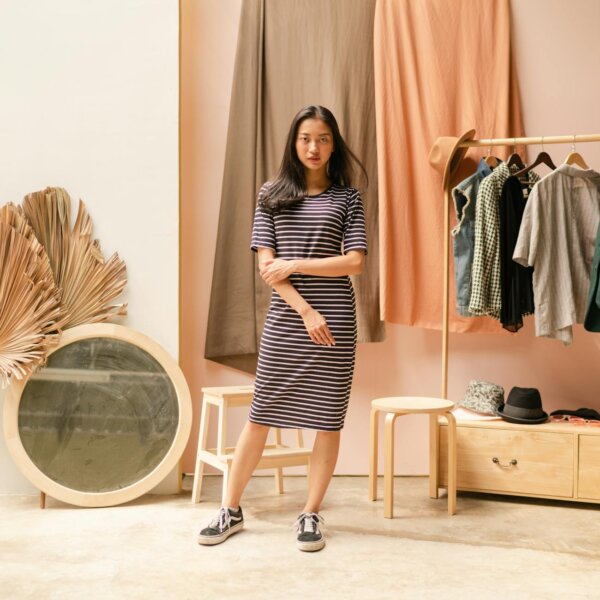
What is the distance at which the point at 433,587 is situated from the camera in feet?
7.08

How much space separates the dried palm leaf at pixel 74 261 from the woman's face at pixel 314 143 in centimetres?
104

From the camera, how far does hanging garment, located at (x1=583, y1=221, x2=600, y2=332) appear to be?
3025 mm

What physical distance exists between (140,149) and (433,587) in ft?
6.79

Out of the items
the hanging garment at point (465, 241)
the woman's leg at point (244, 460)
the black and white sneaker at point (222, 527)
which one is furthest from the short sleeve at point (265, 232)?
the hanging garment at point (465, 241)

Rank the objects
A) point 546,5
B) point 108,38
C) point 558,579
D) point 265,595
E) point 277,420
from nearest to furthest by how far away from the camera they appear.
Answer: point 265,595
point 558,579
point 277,420
point 108,38
point 546,5

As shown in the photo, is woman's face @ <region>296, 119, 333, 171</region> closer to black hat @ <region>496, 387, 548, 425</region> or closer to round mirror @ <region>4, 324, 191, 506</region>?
round mirror @ <region>4, 324, 191, 506</region>

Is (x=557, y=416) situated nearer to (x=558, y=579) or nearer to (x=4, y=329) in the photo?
(x=558, y=579)

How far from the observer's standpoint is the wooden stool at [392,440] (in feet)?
9.40

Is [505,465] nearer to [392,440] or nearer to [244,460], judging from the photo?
[392,440]

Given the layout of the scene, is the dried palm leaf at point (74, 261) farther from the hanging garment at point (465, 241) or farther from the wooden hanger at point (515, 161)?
the wooden hanger at point (515, 161)

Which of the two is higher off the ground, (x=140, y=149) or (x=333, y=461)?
(x=140, y=149)

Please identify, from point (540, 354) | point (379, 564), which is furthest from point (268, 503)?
point (540, 354)

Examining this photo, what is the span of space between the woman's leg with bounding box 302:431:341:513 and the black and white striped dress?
2.6 inches

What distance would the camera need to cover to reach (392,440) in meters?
2.85
